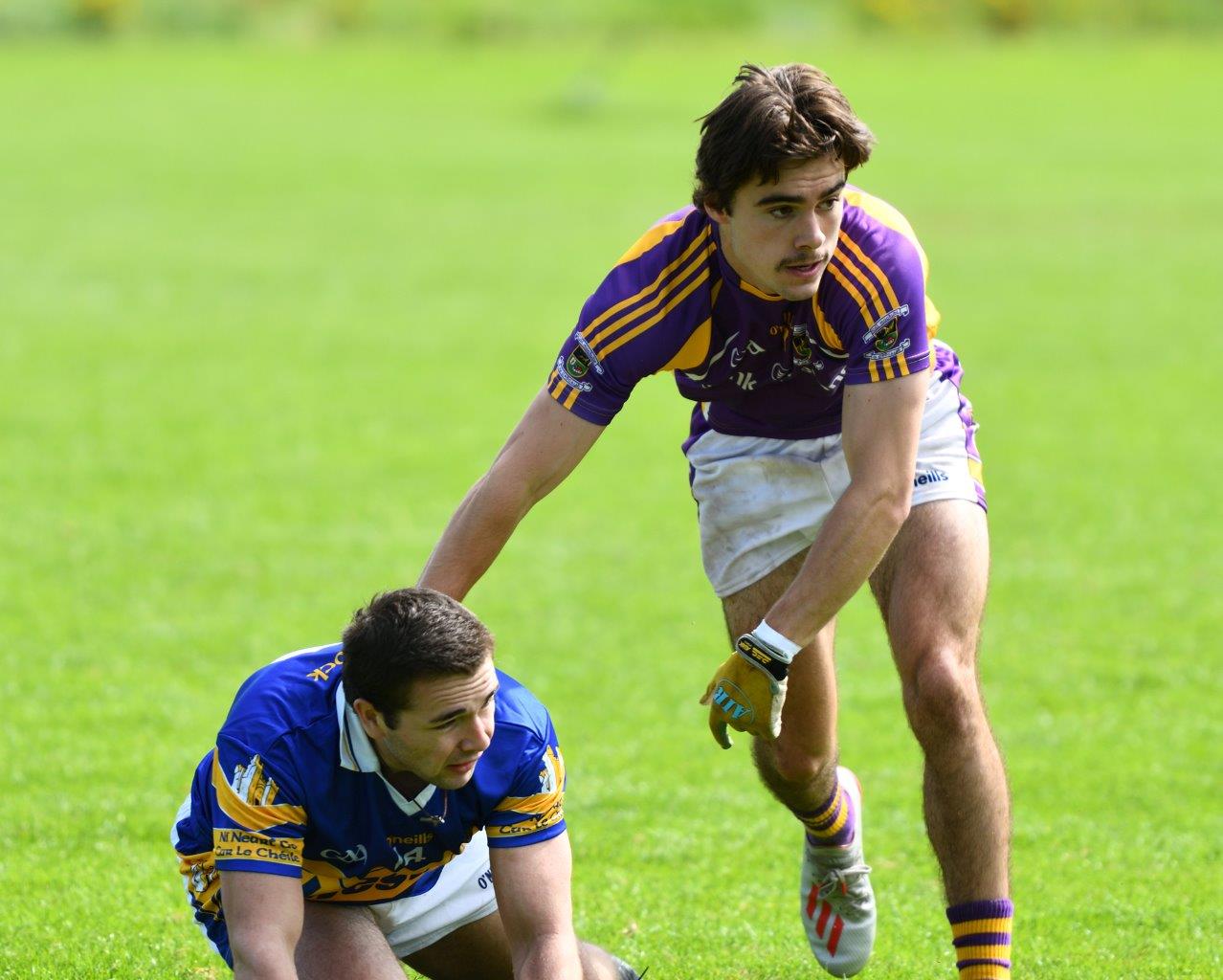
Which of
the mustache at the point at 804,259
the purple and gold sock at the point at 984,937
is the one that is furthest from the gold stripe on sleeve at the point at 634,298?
the purple and gold sock at the point at 984,937

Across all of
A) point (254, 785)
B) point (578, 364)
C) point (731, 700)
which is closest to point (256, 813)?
point (254, 785)

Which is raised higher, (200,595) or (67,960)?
(67,960)

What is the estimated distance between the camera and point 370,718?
4.25 metres

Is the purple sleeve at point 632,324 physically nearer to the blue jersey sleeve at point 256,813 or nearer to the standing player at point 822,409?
the standing player at point 822,409

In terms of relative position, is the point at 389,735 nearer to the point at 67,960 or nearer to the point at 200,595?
the point at 67,960

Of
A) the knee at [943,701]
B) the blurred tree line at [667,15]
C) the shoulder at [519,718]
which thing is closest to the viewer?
the shoulder at [519,718]

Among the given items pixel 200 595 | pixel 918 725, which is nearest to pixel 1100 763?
pixel 918 725

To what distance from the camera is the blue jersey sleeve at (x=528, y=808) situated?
443 cm

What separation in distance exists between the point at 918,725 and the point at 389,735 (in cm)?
143

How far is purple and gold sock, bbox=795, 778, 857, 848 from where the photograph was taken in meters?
5.76

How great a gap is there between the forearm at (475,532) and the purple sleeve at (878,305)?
0.96 m

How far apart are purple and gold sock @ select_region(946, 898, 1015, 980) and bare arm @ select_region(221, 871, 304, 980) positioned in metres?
1.70

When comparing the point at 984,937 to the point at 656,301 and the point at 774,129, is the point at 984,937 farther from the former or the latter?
the point at 774,129

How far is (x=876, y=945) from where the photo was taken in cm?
576
